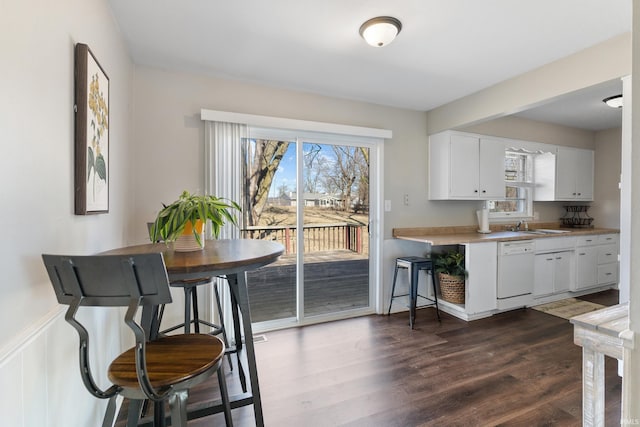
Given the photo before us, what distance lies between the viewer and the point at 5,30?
81 cm

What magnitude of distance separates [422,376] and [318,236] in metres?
1.60

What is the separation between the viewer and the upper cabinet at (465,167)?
359 centimetres

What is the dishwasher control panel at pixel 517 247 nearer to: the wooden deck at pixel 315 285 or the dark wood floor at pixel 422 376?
the dark wood floor at pixel 422 376

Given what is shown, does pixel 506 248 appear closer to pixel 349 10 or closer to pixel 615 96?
pixel 615 96

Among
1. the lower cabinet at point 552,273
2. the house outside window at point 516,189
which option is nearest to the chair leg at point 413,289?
the lower cabinet at point 552,273

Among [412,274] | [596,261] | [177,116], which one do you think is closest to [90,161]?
[177,116]

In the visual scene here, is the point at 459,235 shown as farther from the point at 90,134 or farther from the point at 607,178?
the point at 90,134

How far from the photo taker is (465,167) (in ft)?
12.0

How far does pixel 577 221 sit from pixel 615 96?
2.33 metres

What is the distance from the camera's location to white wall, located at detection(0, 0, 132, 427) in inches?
32.1

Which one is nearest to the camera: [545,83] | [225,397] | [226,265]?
[226,265]

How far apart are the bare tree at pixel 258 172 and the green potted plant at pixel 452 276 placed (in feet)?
6.88

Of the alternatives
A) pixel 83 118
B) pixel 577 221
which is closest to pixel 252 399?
pixel 83 118

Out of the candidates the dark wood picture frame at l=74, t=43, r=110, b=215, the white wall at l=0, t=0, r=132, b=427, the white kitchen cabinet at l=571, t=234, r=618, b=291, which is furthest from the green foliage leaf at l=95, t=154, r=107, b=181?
the white kitchen cabinet at l=571, t=234, r=618, b=291
